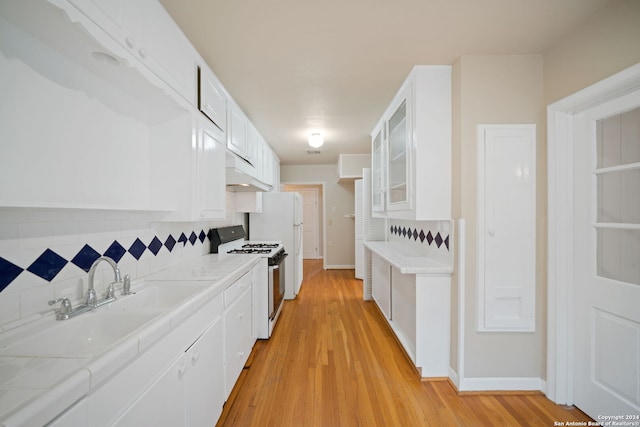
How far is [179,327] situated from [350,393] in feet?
4.57

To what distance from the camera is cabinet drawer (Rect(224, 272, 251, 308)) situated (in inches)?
71.0

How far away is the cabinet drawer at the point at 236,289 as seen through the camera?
5.91 feet

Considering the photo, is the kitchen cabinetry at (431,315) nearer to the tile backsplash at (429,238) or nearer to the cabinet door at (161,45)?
the tile backsplash at (429,238)

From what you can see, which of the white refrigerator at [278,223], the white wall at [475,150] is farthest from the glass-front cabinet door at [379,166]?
the white refrigerator at [278,223]

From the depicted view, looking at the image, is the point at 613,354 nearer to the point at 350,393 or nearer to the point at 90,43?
the point at 350,393

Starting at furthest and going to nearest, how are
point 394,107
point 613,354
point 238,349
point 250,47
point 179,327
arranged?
point 394,107
point 238,349
point 250,47
point 613,354
point 179,327

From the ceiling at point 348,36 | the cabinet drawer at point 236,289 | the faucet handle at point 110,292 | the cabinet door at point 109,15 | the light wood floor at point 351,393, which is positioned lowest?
the light wood floor at point 351,393

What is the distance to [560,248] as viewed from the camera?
180 cm

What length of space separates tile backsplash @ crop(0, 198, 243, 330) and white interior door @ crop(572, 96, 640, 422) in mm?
2809

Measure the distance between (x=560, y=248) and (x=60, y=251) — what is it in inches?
112

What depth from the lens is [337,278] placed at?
17.7 ft

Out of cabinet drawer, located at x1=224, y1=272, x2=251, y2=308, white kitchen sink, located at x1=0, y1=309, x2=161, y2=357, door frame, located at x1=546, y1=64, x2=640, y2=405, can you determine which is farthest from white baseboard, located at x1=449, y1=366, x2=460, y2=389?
white kitchen sink, located at x1=0, y1=309, x2=161, y2=357

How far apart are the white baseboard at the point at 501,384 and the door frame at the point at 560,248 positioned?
0.34ft

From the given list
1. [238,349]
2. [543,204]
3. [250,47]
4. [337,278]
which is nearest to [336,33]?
[250,47]
